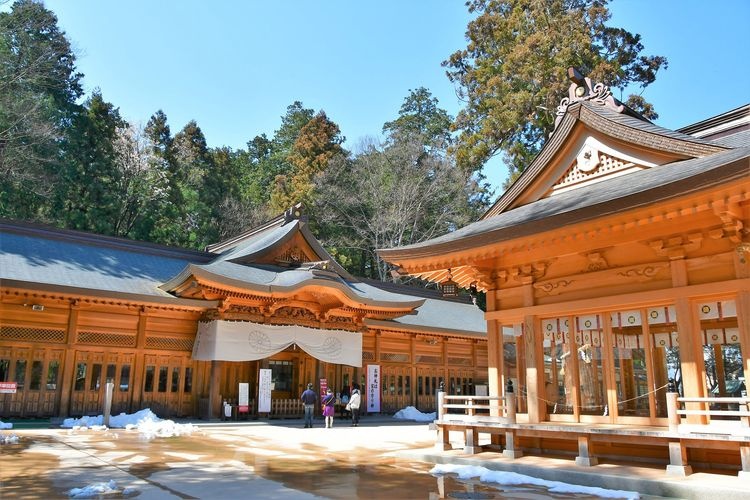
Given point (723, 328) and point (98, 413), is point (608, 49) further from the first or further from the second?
point (98, 413)

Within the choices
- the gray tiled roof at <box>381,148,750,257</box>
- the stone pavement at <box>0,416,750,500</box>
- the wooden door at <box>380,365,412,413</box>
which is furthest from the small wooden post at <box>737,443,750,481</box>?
the wooden door at <box>380,365,412,413</box>

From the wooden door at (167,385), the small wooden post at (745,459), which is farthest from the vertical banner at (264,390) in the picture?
the small wooden post at (745,459)

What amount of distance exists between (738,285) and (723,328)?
3.00 ft

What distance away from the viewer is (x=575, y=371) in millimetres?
9633

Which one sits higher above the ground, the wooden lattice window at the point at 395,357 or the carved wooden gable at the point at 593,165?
the carved wooden gable at the point at 593,165

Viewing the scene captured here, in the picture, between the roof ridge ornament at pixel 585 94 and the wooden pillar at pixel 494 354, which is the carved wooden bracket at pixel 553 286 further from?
the roof ridge ornament at pixel 585 94

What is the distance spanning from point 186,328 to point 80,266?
144 inches

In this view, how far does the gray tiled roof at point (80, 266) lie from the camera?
15305mm

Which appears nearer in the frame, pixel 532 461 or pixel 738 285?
pixel 738 285

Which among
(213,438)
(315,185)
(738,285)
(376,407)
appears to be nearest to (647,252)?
(738,285)

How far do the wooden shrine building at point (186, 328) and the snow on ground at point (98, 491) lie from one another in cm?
834

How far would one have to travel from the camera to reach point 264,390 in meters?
17.7

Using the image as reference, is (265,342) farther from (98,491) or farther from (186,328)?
(98,491)

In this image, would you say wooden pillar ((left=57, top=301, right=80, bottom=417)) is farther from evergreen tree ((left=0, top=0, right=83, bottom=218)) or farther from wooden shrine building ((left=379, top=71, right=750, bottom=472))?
evergreen tree ((left=0, top=0, right=83, bottom=218))
